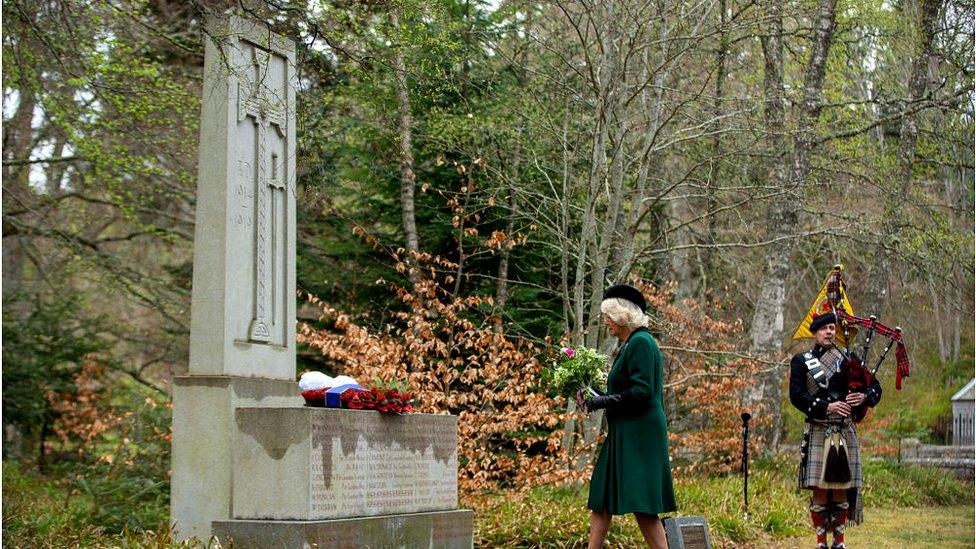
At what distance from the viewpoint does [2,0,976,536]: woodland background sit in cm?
1409

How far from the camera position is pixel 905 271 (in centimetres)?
2103

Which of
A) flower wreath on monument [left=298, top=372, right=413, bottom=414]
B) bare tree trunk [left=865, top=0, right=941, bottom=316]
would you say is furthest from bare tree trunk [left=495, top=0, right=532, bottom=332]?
flower wreath on monument [left=298, top=372, right=413, bottom=414]

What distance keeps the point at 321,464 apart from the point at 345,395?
26.6 inches

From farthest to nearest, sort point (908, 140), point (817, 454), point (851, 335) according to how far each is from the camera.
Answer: point (908, 140) < point (851, 335) < point (817, 454)

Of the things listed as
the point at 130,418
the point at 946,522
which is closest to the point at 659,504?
the point at 946,522

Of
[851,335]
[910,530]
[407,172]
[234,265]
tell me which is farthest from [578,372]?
[407,172]

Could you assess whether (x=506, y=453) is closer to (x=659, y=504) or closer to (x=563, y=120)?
(x=563, y=120)

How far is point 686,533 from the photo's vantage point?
9109mm

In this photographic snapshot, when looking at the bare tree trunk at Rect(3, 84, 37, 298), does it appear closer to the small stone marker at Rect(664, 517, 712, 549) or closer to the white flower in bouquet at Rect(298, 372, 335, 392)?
the white flower in bouquet at Rect(298, 372, 335, 392)

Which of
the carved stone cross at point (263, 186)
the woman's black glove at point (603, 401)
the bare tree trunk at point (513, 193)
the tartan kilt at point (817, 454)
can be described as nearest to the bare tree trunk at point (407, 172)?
the bare tree trunk at point (513, 193)

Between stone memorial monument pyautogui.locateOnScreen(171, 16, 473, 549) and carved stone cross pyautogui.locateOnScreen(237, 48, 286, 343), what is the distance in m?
0.01

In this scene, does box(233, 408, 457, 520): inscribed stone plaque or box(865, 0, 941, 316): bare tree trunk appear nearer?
box(233, 408, 457, 520): inscribed stone plaque

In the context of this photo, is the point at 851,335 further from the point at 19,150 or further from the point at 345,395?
the point at 19,150

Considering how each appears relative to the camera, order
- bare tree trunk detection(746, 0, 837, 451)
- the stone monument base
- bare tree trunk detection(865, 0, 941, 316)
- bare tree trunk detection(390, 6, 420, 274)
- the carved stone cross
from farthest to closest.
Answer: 1. bare tree trunk detection(865, 0, 941, 316)
2. bare tree trunk detection(746, 0, 837, 451)
3. bare tree trunk detection(390, 6, 420, 274)
4. the carved stone cross
5. the stone monument base
